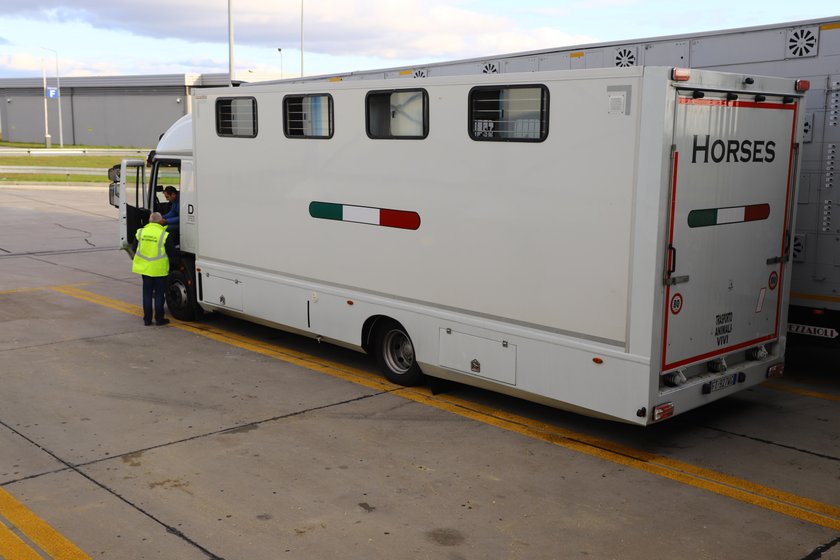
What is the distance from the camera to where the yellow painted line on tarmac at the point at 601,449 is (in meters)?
6.10

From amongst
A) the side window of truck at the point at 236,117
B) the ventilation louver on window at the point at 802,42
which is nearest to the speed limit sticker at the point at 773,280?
the ventilation louver on window at the point at 802,42

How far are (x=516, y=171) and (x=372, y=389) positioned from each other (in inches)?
114

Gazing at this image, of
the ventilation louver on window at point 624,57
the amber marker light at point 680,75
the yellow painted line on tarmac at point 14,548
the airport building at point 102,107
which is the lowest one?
the yellow painted line on tarmac at point 14,548

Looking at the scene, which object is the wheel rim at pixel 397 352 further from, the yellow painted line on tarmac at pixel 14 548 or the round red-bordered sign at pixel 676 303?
the yellow painted line on tarmac at pixel 14 548

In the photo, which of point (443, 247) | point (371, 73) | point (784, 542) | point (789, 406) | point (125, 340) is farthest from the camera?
point (371, 73)

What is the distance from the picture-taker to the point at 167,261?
445 inches

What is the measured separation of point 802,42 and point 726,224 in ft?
8.40

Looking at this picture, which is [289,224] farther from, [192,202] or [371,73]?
[371,73]

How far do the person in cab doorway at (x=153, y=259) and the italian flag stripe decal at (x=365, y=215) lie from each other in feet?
9.73

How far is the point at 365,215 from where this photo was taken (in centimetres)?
854

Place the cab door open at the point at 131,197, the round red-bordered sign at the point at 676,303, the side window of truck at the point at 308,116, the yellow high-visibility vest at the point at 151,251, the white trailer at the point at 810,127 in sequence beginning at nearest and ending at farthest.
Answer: the round red-bordered sign at the point at 676,303, the white trailer at the point at 810,127, the side window of truck at the point at 308,116, the yellow high-visibility vest at the point at 151,251, the cab door open at the point at 131,197

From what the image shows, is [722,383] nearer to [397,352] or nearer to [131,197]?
[397,352]

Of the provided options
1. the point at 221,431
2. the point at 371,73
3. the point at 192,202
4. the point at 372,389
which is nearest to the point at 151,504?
the point at 221,431

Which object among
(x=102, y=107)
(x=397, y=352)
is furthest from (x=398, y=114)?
(x=102, y=107)
